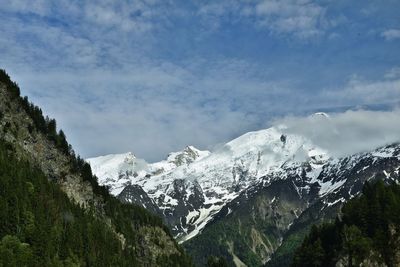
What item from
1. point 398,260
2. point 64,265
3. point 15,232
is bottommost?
point 398,260

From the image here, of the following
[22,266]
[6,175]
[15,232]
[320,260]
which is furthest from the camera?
[320,260]

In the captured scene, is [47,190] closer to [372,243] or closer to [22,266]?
[22,266]

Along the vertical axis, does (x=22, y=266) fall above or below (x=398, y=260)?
above

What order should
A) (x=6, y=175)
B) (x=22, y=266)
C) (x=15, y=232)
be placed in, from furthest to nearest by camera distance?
(x=6, y=175)
(x=15, y=232)
(x=22, y=266)

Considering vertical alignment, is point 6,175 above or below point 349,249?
above

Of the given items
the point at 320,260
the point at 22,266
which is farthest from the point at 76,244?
the point at 320,260

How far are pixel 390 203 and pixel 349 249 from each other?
917 inches

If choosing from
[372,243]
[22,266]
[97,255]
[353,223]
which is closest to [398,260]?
[372,243]

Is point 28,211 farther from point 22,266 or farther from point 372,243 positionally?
point 372,243

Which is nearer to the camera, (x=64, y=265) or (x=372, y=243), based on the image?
(x=64, y=265)

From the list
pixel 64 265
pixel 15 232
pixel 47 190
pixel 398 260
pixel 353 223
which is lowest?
pixel 398 260

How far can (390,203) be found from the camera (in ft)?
646

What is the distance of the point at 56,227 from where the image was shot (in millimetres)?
182875

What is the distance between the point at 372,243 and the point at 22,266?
10339cm
